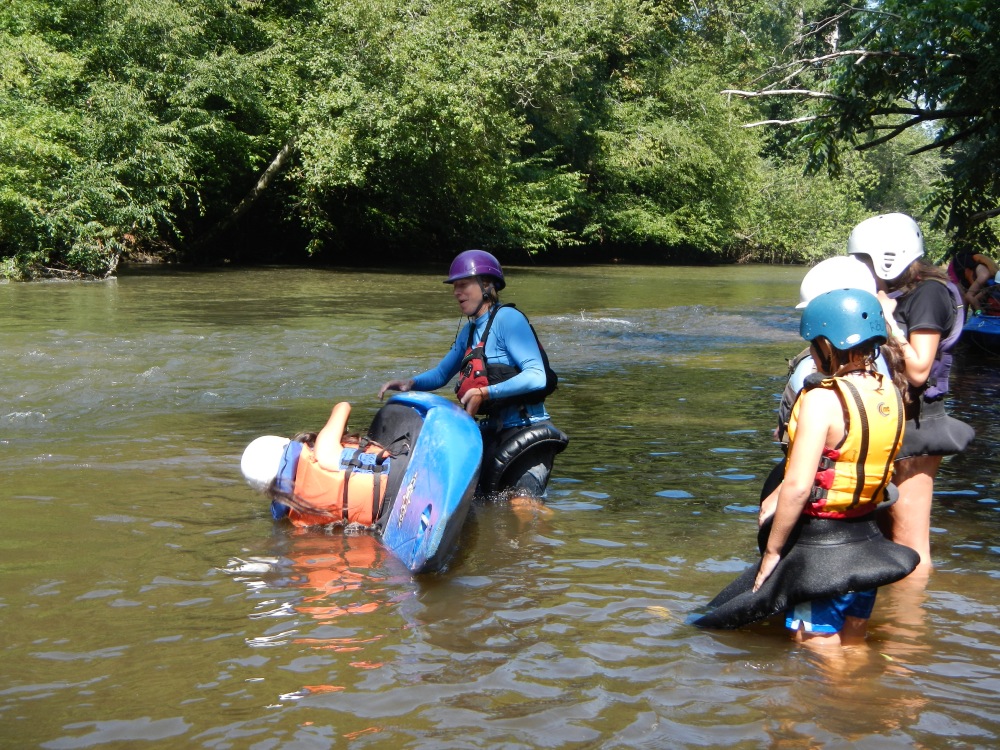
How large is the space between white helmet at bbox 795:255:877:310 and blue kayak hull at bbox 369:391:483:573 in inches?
78.3

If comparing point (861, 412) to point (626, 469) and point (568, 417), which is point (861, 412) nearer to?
point (626, 469)

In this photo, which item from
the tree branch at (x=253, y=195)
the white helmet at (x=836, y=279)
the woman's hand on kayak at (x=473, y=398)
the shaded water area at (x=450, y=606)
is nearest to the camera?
the shaded water area at (x=450, y=606)

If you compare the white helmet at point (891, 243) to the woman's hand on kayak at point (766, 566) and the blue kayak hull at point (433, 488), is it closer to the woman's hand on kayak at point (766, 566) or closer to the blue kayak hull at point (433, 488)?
the woman's hand on kayak at point (766, 566)

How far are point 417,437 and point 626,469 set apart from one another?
239 centimetres

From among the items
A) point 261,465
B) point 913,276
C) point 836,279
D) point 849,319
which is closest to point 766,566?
point 849,319

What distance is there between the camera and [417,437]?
5.81m

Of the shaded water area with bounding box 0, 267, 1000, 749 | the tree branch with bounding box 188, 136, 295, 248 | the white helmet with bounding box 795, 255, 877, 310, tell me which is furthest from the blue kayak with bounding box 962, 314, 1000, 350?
the tree branch with bounding box 188, 136, 295, 248

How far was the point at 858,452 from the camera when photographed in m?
3.74

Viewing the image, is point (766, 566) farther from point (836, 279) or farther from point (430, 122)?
point (430, 122)

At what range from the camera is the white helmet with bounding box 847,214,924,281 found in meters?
4.52

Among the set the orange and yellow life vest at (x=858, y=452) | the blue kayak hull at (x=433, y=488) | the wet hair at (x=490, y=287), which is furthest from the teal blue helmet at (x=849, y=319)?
the wet hair at (x=490, y=287)

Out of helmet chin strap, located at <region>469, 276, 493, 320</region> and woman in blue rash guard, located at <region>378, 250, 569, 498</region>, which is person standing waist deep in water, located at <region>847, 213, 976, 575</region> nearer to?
woman in blue rash guard, located at <region>378, 250, 569, 498</region>

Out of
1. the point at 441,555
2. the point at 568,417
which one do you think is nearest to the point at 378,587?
the point at 441,555

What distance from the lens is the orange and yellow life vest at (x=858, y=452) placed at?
371 cm
